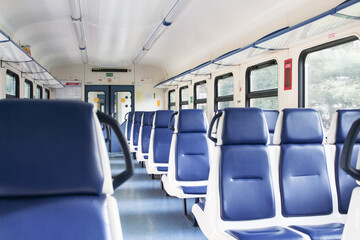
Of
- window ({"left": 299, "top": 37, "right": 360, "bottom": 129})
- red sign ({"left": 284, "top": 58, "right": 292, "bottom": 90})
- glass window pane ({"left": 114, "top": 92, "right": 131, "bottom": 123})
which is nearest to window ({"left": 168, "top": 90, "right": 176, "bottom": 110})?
glass window pane ({"left": 114, "top": 92, "right": 131, "bottom": 123})

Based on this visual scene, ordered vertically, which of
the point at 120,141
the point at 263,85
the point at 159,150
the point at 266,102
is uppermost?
the point at 263,85

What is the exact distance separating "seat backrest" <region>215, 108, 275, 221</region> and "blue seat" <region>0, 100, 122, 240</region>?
1.26 metres

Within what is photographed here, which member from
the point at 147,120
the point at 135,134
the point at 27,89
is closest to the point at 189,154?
the point at 147,120

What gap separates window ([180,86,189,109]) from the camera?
9.48 m

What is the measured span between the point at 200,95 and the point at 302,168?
20.0 feet

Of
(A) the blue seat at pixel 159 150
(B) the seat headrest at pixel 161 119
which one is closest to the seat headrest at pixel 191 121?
(A) the blue seat at pixel 159 150

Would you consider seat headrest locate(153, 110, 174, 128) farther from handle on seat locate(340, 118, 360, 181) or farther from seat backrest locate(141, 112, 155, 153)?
handle on seat locate(340, 118, 360, 181)

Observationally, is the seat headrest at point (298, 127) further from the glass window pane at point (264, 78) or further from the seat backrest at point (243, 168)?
the glass window pane at point (264, 78)

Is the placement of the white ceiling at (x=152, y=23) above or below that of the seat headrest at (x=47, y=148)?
above

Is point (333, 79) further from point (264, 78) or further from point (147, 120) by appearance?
point (147, 120)

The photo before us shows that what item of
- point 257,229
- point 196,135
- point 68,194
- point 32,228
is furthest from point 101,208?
point 196,135

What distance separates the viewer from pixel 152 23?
6188mm

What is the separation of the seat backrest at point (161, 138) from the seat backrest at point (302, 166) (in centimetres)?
255

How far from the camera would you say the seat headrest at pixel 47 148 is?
1.02m
